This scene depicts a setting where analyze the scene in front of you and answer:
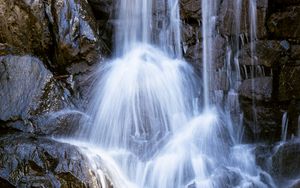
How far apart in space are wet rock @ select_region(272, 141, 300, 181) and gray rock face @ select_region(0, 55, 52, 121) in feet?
13.0

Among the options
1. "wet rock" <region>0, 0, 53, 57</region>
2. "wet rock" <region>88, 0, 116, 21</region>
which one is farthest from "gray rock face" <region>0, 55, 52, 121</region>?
"wet rock" <region>88, 0, 116, 21</region>

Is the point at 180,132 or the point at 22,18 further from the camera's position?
the point at 22,18

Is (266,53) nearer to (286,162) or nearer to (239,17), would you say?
(239,17)

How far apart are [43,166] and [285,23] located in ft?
15.7

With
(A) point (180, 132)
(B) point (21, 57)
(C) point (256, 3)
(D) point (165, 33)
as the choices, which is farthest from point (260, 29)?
(B) point (21, 57)

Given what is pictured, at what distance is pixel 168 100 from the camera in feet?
26.4

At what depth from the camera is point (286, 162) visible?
7301mm

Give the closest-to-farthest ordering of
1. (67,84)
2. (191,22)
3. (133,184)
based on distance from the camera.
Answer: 1. (133,184)
2. (67,84)
3. (191,22)

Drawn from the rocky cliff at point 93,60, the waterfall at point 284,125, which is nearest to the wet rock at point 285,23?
the rocky cliff at point 93,60

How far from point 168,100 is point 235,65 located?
138cm

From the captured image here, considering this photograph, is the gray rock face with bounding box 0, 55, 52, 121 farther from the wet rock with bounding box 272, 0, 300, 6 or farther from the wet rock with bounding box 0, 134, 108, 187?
the wet rock with bounding box 272, 0, 300, 6

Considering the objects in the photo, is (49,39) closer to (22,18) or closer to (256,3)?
(22,18)

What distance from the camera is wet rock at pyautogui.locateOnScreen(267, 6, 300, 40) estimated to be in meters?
7.99

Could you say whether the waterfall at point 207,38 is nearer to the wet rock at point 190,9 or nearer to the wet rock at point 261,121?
the wet rock at point 190,9
